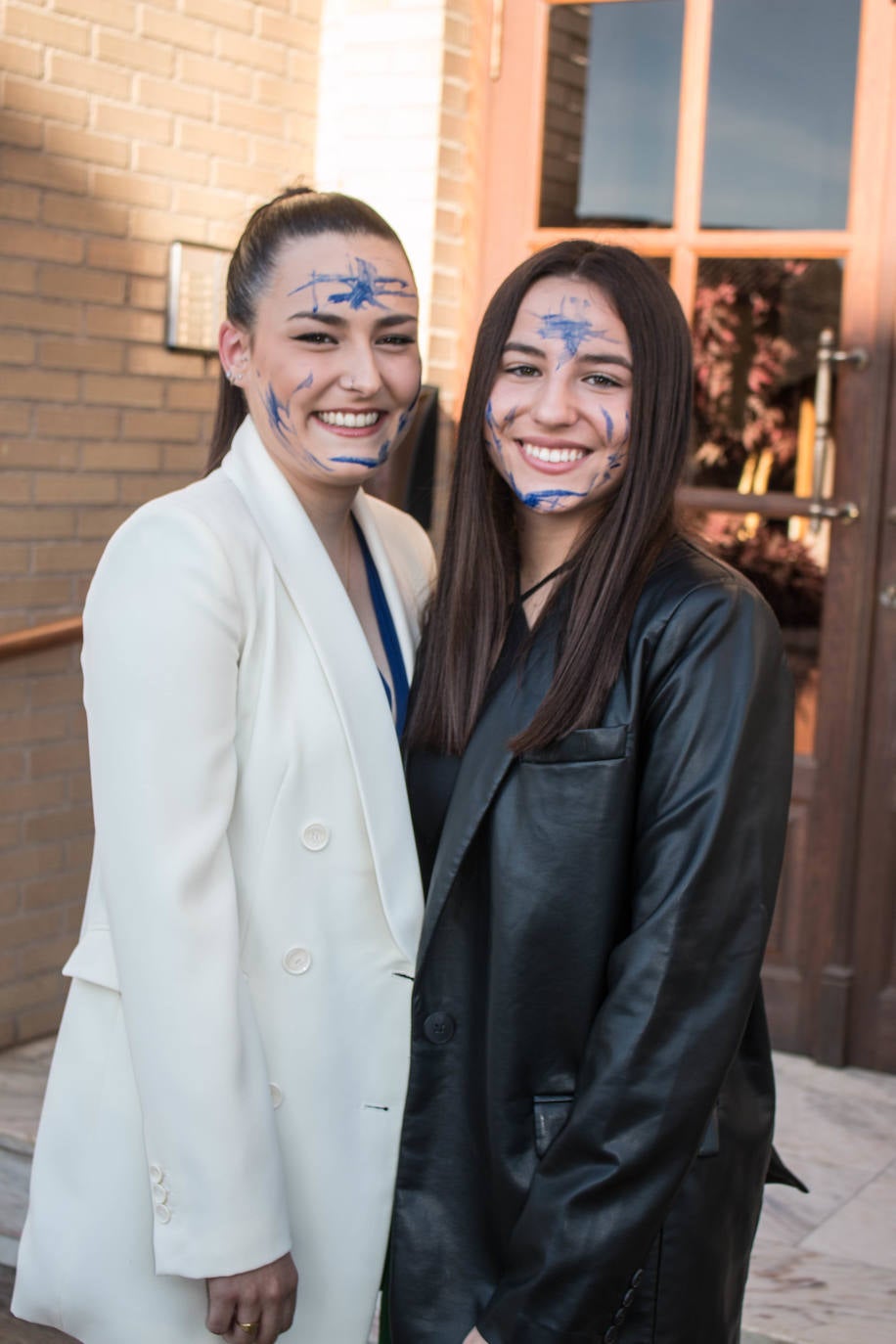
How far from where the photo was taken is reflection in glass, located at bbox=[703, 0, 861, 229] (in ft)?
11.4

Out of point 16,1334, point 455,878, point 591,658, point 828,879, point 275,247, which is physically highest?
point 275,247

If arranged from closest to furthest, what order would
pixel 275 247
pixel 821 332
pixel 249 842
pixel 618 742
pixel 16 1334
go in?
1. pixel 618 742
2. pixel 249 842
3. pixel 275 247
4. pixel 16 1334
5. pixel 821 332

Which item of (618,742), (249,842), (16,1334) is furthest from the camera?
(16,1334)

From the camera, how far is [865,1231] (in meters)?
2.87

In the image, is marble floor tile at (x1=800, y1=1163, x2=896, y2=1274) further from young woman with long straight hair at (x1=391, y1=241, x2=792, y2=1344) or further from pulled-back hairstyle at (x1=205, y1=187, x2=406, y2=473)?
pulled-back hairstyle at (x1=205, y1=187, x2=406, y2=473)

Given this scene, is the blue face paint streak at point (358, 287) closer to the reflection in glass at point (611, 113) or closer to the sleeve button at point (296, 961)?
the sleeve button at point (296, 961)

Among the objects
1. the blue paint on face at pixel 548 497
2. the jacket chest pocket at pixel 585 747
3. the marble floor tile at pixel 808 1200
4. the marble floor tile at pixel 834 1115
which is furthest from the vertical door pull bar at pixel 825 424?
the jacket chest pocket at pixel 585 747

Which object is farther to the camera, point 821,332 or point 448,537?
point 821,332

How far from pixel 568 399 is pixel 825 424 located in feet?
6.63

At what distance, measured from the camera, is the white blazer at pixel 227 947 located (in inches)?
61.7

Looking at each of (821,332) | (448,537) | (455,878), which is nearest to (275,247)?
(448,537)

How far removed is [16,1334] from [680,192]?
2929mm

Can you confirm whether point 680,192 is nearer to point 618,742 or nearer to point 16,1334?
point 618,742

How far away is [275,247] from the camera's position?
5.98 ft
